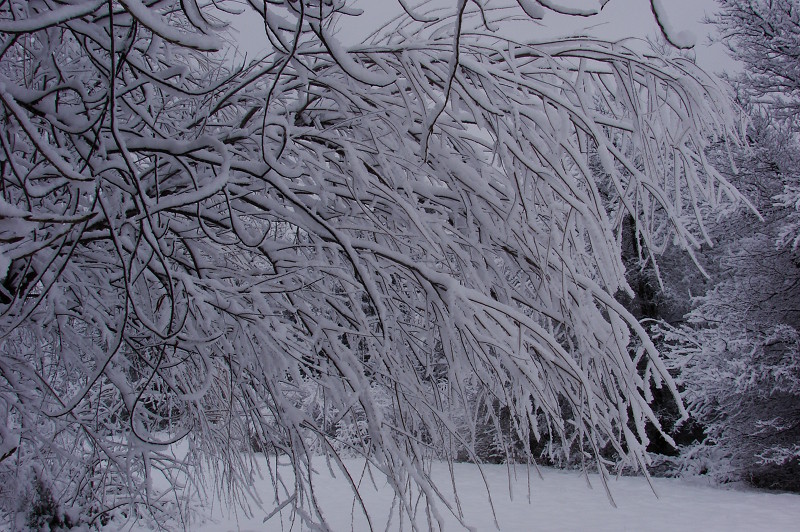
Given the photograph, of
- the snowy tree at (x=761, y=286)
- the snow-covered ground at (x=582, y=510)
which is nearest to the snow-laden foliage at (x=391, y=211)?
the snow-covered ground at (x=582, y=510)

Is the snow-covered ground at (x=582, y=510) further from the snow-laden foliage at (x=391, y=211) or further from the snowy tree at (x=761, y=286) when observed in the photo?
the snow-laden foliage at (x=391, y=211)

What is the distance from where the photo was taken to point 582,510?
830 centimetres

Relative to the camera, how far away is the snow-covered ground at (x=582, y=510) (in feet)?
23.3

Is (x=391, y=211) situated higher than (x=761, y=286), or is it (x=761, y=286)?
(x=761, y=286)

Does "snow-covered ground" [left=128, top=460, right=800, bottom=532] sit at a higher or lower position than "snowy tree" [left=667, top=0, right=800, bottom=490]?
lower

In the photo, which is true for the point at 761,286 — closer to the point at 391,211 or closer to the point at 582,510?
the point at 582,510

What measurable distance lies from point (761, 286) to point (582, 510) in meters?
4.77

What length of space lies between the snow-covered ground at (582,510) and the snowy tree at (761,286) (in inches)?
37.1

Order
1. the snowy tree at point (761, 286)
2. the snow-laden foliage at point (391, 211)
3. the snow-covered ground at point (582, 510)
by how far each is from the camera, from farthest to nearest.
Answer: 1. the snowy tree at point (761, 286)
2. the snow-covered ground at point (582, 510)
3. the snow-laden foliage at point (391, 211)

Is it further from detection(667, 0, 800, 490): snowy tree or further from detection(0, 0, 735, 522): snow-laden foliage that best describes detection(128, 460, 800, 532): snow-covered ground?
detection(0, 0, 735, 522): snow-laden foliage

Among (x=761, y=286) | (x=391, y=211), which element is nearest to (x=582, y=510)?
(x=761, y=286)

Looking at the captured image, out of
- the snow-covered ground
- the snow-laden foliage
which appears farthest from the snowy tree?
the snow-laden foliage

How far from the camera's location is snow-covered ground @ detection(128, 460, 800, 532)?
7.11 m

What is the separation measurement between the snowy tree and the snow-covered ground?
3.09 ft
